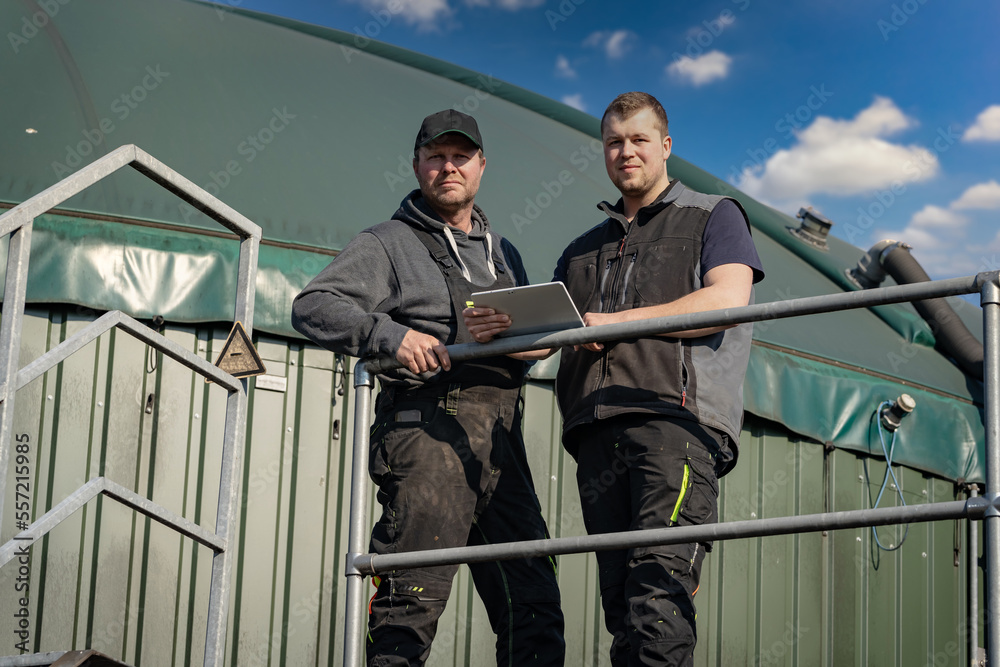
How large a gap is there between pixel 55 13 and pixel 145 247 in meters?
2.53

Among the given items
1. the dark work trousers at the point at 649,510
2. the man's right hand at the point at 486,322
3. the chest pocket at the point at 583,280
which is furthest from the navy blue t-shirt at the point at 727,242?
the man's right hand at the point at 486,322

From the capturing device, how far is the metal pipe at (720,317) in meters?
2.03

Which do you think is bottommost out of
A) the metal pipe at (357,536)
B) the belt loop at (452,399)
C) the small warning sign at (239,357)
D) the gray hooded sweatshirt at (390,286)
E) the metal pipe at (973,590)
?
the metal pipe at (973,590)

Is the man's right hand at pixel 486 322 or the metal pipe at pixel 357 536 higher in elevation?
the man's right hand at pixel 486 322

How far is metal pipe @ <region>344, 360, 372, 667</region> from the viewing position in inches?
92.9

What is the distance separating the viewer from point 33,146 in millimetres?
5594

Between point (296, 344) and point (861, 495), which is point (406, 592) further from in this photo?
point (861, 495)

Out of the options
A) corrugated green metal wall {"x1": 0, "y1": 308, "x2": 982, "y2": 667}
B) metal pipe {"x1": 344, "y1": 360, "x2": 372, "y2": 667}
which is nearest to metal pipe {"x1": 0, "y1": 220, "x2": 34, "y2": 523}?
metal pipe {"x1": 344, "y1": 360, "x2": 372, "y2": 667}

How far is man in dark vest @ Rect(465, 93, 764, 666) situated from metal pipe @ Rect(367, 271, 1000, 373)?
63 mm

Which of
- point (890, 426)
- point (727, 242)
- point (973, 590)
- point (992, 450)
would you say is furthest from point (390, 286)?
point (973, 590)

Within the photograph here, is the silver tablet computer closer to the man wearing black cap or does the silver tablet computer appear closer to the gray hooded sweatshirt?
the man wearing black cap

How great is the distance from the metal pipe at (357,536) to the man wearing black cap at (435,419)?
171mm

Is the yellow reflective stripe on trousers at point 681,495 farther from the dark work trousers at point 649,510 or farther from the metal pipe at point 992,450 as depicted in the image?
the metal pipe at point 992,450

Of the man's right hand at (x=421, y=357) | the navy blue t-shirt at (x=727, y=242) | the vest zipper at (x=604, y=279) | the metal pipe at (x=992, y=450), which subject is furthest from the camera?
the vest zipper at (x=604, y=279)
